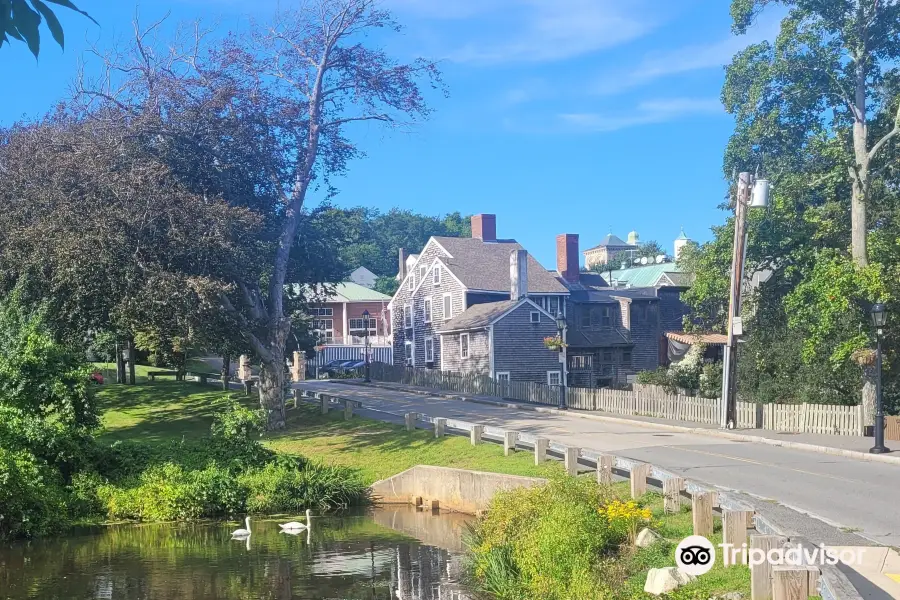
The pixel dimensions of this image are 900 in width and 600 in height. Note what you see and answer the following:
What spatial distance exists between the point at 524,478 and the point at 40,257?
17.9m

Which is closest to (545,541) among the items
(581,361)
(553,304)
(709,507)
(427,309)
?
(709,507)

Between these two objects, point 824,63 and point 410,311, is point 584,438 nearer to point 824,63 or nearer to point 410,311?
point 824,63

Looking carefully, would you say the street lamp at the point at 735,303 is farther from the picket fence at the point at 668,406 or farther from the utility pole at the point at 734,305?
the picket fence at the point at 668,406

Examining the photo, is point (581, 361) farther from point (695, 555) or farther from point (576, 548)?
point (695, 555)

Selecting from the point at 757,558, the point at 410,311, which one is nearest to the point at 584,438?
the point at 757,558

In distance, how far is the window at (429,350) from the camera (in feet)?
206

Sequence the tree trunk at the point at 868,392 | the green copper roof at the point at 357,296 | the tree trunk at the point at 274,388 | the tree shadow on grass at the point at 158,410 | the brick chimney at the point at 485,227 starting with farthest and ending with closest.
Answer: the green copper roof at the point at 357,296, the brick chimney at the point at 485,227, the tree trunk at the point at 274,388, the tree shadow on grass at the point at 158,410, the tree trunk at the point at 868,392

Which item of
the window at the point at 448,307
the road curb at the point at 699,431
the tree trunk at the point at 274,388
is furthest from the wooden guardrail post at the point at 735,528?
the window at the point at 448,307

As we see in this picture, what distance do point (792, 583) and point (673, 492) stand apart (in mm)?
6226

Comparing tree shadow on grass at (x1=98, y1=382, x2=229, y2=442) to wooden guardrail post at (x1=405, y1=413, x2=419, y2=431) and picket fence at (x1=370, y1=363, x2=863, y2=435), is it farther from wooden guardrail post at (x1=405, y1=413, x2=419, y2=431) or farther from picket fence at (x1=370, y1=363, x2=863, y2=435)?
picket fence at (x1=370, y1=363, x2=863, y2=435)

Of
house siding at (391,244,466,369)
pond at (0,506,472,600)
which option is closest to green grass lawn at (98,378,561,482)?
pond at (0,506,472,600)

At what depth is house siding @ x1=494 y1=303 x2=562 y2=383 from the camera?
5356cm

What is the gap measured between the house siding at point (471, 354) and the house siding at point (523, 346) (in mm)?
793

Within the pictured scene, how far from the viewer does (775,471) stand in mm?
20188
